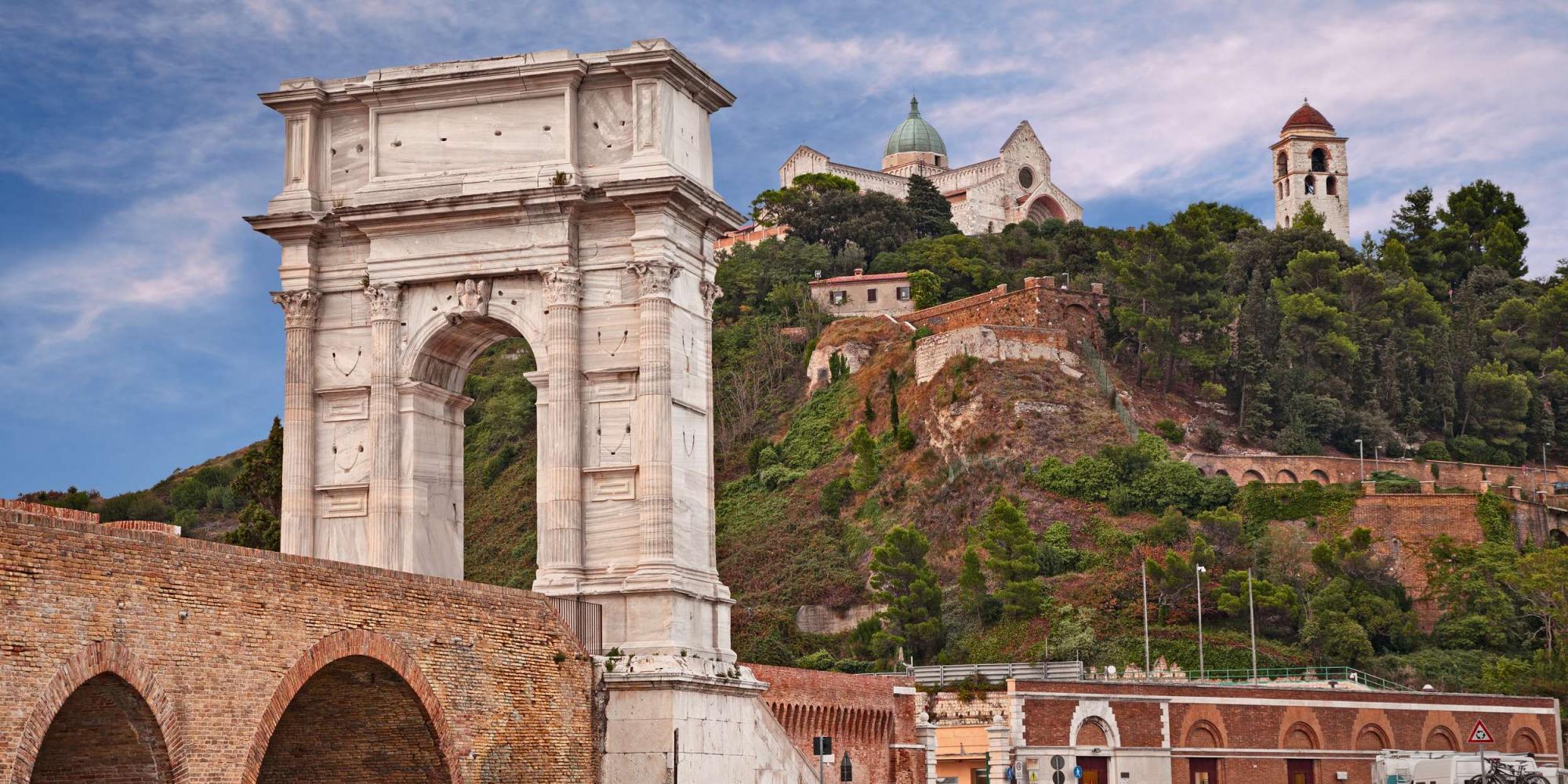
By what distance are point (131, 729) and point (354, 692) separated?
476 centimetres

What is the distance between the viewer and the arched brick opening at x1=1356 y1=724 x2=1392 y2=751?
62.9 meters

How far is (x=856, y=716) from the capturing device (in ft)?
150

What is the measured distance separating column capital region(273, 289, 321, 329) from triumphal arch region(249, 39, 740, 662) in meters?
0.03

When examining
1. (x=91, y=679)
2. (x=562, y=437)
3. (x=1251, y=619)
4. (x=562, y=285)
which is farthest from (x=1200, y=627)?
(x=91, y=679)

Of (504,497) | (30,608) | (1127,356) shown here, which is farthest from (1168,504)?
(30,608)

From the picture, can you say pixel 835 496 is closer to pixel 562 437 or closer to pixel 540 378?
pixel 540 378

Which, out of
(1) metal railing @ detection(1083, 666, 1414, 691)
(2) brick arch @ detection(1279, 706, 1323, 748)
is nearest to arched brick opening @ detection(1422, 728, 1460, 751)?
(1) metal railing @ detection(1083, 666, 1414, 691)

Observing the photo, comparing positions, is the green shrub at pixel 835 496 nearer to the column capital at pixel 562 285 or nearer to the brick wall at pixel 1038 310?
the brick wall at pixel 1038 310

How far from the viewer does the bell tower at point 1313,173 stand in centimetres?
12262

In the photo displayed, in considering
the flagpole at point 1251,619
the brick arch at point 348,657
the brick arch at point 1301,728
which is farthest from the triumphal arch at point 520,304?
the flagpole at point 1251,619

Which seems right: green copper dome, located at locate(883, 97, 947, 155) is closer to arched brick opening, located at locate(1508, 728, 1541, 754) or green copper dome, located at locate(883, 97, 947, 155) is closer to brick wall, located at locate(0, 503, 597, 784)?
arched brick opening, located at locate(1508, 728, 1541, 754)

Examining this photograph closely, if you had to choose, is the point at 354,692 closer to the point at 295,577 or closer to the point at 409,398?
the point at 295,577

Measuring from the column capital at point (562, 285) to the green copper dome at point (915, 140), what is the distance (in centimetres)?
10206

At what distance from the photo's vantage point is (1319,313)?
9838cm
